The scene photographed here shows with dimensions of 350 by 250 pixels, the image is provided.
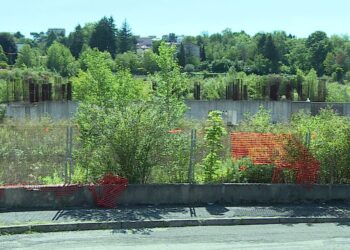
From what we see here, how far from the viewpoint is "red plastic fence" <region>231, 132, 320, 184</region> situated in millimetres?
12781

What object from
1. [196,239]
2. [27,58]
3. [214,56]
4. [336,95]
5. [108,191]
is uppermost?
[214,56]

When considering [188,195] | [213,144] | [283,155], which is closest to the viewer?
[188,195]

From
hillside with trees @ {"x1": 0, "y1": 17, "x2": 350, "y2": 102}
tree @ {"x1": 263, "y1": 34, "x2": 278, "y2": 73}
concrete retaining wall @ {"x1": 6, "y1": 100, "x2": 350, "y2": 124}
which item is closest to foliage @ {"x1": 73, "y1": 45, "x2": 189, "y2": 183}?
concrete retaining wall @ {"x1": 6, "y1": 100, "x2": 350, "y2": 124}

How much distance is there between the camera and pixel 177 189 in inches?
477

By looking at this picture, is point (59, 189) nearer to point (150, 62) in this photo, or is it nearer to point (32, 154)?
point (32, 154)

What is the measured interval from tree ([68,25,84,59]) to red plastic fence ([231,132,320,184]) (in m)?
166

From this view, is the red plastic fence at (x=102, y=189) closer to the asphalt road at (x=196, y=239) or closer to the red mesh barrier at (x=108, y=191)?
the red mesh barrier at (x=108, y=191)

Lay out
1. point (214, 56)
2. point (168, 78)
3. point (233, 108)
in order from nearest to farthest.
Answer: point (168, 78) → point (233, 108) → point (214, 56)

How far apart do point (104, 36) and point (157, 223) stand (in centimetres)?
16944

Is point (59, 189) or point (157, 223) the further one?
point (59, 189)

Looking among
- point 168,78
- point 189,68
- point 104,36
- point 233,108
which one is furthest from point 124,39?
point 168,78

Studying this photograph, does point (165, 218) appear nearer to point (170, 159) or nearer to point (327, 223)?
point (170, 159)

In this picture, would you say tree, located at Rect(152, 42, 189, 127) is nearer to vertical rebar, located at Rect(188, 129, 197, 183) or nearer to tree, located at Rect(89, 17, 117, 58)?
vertical rebar, located at Rect(188, 129, 197, 183)

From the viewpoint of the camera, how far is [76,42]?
18175cm
